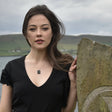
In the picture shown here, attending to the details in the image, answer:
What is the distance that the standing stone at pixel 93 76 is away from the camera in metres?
4.34

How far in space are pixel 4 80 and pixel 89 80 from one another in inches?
62.1

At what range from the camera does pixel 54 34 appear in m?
4.82

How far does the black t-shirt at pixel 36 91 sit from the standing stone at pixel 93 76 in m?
0.32

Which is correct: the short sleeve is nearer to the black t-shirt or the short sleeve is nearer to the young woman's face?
the black t-shirt

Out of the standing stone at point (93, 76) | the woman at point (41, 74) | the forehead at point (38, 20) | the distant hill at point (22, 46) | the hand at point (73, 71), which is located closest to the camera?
the standing stone at point (93, 76)

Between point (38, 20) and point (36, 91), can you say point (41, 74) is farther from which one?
point (38, 20)

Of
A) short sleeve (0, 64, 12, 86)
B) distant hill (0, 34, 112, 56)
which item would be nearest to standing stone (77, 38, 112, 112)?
short sleeve (0, 64, 12, 86)

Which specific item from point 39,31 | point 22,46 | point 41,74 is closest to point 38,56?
point 41,74

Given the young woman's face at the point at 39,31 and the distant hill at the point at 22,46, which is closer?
the young woman's face at the point at 39,31

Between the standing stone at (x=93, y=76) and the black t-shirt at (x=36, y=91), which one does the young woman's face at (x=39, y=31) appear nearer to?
the black t-shirt at (x=36, y=91)

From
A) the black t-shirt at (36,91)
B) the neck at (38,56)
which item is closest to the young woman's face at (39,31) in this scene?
the neck at (38,56)

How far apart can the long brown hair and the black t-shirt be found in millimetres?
202

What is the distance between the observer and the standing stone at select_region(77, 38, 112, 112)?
14.2 feet

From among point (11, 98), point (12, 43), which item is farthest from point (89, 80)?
point (12, 43)
